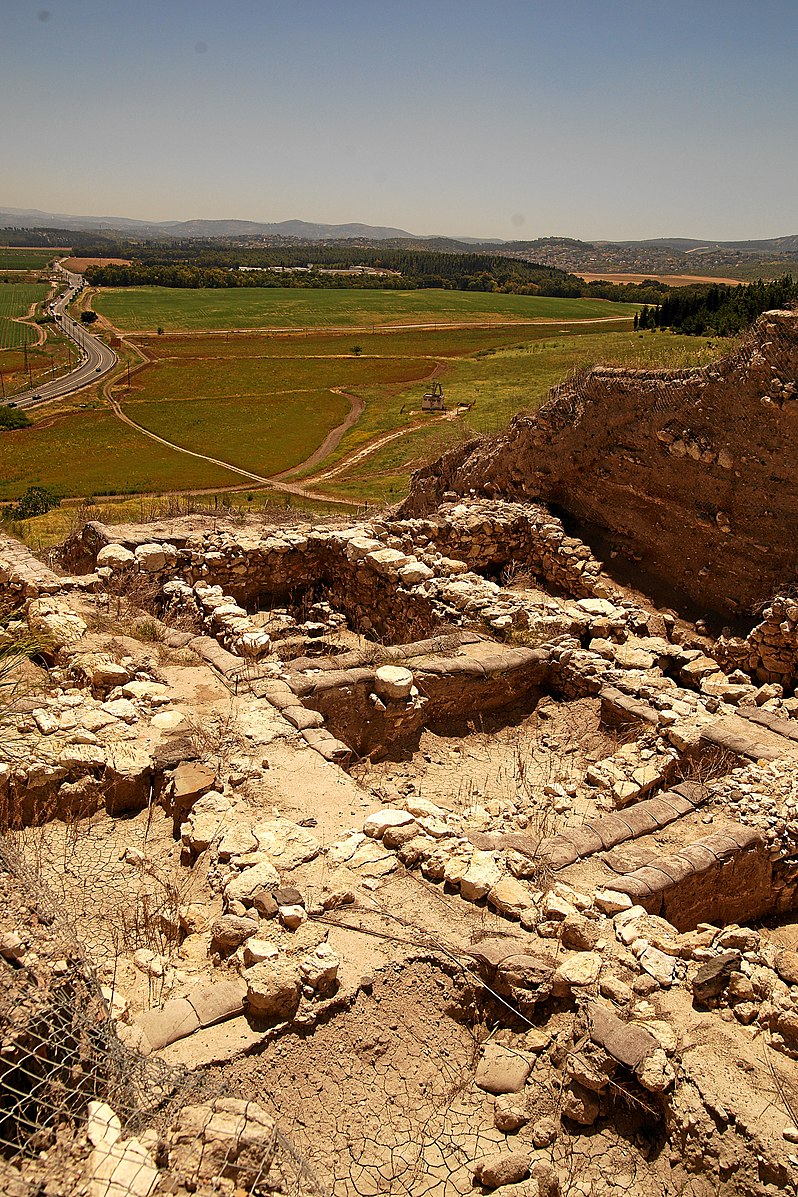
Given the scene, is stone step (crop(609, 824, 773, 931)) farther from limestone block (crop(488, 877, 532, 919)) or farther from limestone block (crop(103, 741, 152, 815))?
limestone block (crop(103, 741, 152, 815))

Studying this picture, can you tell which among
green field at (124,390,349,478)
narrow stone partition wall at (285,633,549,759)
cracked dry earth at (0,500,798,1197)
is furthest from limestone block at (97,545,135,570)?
green field at (124,390,349,478)

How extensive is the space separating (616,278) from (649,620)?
159 m

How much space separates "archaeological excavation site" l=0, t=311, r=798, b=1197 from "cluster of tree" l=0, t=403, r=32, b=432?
4468 cm

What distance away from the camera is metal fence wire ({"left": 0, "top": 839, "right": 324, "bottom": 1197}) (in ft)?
10.3

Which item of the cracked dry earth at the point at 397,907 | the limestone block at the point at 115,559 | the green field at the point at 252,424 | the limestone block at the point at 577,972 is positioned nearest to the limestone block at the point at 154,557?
the limestone block at the point at 115,559

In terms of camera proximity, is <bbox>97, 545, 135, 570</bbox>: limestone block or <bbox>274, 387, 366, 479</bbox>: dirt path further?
<bbox>274, 387, 366, 479</bbox>: dirt path

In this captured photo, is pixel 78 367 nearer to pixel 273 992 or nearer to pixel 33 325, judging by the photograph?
pixel 33 325

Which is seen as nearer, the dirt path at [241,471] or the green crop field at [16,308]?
the dirt path at [241,471]

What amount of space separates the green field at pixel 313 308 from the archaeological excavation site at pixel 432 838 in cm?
9126

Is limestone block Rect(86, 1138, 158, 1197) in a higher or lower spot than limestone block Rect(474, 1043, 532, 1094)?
higher

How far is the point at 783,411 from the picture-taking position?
9.73 metres

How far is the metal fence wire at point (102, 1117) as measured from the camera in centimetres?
315

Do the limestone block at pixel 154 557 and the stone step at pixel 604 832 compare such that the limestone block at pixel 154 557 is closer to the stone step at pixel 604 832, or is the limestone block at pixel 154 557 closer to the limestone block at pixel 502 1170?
the stone step at pixel 604 832

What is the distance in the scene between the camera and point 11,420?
51.7m
